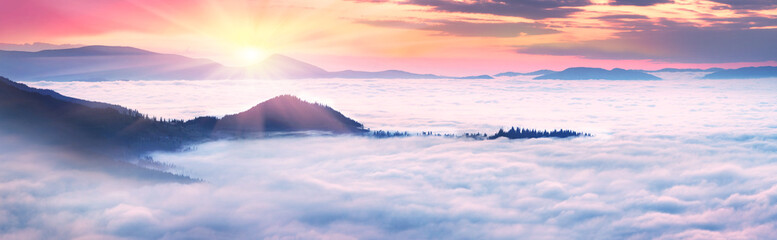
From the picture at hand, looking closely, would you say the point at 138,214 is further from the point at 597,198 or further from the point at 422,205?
the point at 597,198

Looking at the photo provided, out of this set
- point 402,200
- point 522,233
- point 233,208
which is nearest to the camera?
point 233,208

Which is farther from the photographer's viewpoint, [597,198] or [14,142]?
[597,198]

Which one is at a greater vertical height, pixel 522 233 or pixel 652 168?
pixel 652 168

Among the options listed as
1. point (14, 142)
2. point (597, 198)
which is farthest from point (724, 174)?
point (14, 142)

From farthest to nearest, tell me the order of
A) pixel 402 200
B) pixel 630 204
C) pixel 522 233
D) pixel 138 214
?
pixel 522 233, pixel 630 204, pixel 402 200, pixel 138 214

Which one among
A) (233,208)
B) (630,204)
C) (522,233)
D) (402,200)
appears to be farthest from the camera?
(522,233)

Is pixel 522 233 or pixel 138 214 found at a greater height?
pixel 138 214

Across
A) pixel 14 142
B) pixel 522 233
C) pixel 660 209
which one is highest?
pixel 14 142

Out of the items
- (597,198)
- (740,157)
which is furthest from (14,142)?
(740,157)

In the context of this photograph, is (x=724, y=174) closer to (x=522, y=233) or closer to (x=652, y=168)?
(x=652, y=168)
